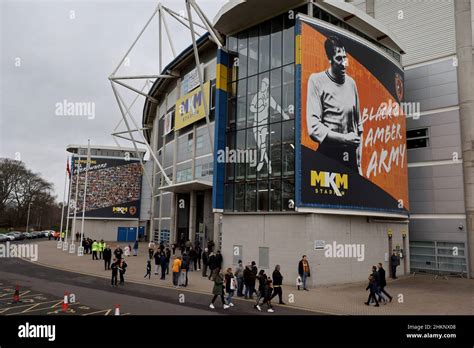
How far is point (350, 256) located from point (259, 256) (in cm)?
558

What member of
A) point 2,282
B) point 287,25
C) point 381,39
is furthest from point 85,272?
point 381,39

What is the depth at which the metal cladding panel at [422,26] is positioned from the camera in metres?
30.6

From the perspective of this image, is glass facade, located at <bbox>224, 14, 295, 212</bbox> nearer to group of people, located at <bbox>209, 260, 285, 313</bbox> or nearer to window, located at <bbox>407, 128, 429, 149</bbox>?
group of people, located at <bbox>209, 260, 285, 313</bbox>

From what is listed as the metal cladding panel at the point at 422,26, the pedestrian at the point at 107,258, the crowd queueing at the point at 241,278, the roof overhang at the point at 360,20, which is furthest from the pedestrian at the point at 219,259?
the metal cladding panel at the point at 422,26

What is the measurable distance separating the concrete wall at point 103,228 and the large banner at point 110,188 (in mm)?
1110

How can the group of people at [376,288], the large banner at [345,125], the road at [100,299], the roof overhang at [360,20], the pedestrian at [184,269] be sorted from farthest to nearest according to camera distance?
the roof overhang at [360,20] < the large banner at [345,125] < the pedestrian at [184,269] < the group of people at [376,288] < the road at [100,299]

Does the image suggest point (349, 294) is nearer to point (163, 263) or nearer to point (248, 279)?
point (248, 279)

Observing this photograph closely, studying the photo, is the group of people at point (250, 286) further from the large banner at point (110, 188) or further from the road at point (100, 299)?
the large banner at point (110, 188)

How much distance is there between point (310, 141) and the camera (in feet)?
71.9

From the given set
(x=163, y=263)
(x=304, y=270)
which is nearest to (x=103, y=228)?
(x=163, y=263)

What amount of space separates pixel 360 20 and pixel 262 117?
9891mm

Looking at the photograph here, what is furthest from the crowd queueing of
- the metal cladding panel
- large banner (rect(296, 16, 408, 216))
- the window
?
the metal cladding panel
